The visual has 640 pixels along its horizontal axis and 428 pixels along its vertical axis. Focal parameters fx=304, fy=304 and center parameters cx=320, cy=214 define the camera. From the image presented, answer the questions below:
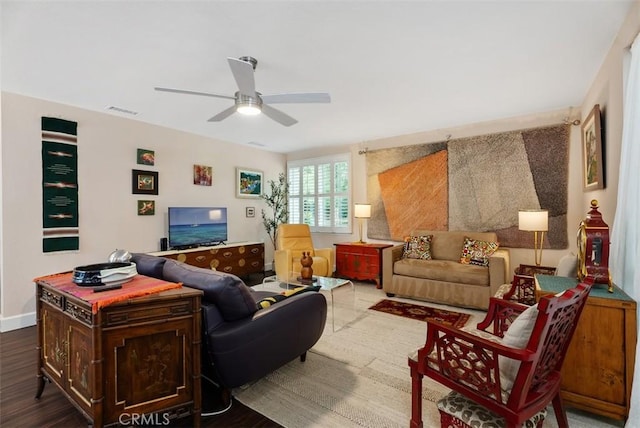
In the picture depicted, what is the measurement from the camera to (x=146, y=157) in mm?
4512

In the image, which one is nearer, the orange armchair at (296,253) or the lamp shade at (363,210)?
the orange armchair at (296,253)

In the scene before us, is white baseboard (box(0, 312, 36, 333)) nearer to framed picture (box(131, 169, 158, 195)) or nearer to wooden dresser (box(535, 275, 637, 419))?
framed picture (box(131, 169, 158, 195))

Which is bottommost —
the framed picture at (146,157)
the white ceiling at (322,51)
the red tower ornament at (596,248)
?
the red tower ornament at (596,248)

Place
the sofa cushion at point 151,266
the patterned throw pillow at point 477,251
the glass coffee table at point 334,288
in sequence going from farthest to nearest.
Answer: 1. the patterned throw pillow at point 477,251
2. the glass coffee table at point 334,288
3. the sofa cushion at point 151,266

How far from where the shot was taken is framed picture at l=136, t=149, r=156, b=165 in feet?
14.5

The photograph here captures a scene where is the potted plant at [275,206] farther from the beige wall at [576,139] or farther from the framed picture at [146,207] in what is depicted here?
the framed picture at [146,207]

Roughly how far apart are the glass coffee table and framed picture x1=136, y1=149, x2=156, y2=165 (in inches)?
99.1

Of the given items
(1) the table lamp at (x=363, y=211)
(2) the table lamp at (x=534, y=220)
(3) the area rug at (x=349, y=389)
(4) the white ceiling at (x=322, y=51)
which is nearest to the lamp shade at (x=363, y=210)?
(1) the table lamp at (x=363, y=211)

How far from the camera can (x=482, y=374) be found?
141 centimetres

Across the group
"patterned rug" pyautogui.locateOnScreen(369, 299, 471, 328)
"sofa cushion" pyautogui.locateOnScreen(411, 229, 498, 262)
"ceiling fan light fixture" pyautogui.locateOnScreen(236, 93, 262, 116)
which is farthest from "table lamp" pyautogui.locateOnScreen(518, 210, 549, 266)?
"ceiling fan light fixture" pyautogui.locateOnScreen(236, 93, 262, 116)

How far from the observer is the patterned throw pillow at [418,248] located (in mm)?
4605

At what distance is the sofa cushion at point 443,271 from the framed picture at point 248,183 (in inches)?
126

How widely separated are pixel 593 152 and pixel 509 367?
2657 millimetres

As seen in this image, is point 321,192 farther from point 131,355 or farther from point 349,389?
point 131,355
